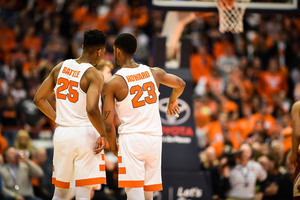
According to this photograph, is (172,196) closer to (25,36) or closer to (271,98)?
(271,98)

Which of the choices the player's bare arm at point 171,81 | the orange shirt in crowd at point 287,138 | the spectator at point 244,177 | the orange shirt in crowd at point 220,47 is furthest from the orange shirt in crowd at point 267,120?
the player's bare arm at point 171,81

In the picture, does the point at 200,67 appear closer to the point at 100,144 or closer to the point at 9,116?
the point at 9,116

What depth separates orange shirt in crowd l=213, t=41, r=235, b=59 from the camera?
14.3 metres

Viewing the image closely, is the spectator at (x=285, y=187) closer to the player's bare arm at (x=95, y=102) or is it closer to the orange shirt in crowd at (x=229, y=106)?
the orange shirt in crowd at (x=229, y=106)

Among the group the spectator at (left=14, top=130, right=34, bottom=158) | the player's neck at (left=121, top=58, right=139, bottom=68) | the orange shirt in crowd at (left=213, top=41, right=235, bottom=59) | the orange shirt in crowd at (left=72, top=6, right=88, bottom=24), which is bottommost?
the spectator at (left=14, top=130, right=34, bottom=158)

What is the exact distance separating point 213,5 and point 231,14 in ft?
1.26

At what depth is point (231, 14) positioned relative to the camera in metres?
7.46

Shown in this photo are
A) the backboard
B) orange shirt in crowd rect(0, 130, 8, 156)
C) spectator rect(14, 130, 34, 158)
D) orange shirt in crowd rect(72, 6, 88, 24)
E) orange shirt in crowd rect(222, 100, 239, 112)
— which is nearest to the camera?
the backboard

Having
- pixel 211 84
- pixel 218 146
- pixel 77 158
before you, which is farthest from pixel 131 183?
pixel 211 84

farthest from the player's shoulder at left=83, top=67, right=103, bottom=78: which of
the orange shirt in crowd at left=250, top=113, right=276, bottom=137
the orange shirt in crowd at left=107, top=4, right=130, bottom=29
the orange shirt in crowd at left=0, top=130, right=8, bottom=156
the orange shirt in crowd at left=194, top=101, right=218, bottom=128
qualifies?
the orange shirt in crowd at left=107, top=4, right=130, bottom=29

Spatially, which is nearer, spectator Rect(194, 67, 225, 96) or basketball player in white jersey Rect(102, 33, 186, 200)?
basketball player in white jersey Rect(102, 33, 186, 200)

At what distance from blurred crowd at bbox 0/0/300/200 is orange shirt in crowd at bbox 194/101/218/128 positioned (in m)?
0.03

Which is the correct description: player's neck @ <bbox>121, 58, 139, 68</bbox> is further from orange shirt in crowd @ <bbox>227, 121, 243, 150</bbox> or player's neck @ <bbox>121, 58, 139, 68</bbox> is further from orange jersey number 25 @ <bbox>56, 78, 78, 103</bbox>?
orange shirt in crowd @ <bbox>227, 121, 243, 150</bbox>

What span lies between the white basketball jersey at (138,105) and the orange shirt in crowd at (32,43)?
10139mm
